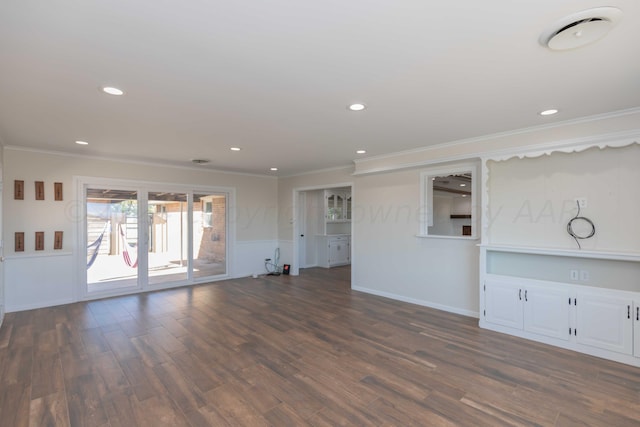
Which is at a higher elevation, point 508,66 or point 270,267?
point 508,66

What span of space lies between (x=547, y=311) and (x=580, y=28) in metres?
3.01

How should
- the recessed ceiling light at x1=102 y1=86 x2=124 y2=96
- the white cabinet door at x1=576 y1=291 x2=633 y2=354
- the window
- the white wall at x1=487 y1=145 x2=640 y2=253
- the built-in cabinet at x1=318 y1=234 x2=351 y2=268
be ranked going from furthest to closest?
the built-in cabinet at x1=318 y1=234 x2=351 y2=268
the window
the white wall at x1=487 y1=145 x2=640 y2=253
the white cabinet door at x1=576 y1=291 x2=633 y2=354
the recessed ceiling light at x1=102 y1=86 x2=124 y2=96

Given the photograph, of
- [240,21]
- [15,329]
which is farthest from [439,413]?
[15,329]

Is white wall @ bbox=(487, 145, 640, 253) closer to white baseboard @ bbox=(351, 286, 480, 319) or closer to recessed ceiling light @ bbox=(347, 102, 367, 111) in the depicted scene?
white baseboard @ bbox=(351, 286, 480, 319)

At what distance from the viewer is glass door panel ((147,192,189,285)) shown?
611 cm

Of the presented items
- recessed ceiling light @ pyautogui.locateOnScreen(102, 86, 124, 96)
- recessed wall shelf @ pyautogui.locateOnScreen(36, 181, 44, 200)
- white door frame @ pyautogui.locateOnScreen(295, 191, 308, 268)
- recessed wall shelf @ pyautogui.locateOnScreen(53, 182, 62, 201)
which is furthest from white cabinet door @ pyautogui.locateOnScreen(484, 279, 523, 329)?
recessed wall shelf @ pyautogui.locateOnScreen(36, 181, 44, 200)

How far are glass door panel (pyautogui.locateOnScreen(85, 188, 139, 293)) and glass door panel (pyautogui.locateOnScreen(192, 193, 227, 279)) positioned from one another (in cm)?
116

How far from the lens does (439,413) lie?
2.26m

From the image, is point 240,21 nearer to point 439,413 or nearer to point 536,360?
point 439,413

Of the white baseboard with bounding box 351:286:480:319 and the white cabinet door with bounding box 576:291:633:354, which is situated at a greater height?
the white cabinet door with bounding box 576:291:633:354

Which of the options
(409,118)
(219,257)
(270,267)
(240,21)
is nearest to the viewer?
(240,21)

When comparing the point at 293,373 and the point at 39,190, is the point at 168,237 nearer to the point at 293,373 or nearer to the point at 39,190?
the point at 39,190

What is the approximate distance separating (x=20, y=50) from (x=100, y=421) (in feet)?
8.39

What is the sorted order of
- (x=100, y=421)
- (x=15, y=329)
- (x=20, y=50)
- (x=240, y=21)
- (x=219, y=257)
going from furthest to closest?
(x=219, y=257) → (x=15, y=329) → (x=100, y=421) → (x=20, y=50) → (x=240, y=21)
